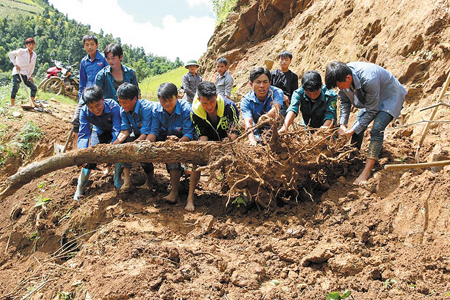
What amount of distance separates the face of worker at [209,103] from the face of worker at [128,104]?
3.23 ft

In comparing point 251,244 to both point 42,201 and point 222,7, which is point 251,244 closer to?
point 42,201

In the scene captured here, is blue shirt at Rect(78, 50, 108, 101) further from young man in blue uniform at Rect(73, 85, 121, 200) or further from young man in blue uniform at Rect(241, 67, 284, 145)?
young man in blue uniform at Rect(241, 67, 284, 145)

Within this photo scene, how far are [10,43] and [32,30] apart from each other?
433 cm

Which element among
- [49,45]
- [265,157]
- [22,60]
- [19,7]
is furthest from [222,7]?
[19,7]

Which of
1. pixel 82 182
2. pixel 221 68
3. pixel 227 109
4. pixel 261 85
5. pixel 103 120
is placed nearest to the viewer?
pixel 261 85

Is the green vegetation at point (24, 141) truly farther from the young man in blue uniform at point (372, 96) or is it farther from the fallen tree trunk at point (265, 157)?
the young man in blue uniform at point (372, 96)

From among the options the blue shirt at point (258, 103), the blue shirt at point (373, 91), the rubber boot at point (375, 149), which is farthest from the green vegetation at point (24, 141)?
the rubber boot at point (375, 149)

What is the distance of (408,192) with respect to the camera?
3.01 m

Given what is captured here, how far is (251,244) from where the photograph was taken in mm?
3104

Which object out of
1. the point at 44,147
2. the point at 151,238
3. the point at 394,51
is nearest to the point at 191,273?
the point at 151,238

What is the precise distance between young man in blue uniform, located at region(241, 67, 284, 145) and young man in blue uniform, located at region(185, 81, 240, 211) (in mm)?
154

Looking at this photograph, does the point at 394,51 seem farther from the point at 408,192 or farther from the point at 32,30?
the point at 32,30

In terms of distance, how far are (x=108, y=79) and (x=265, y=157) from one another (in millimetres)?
2786

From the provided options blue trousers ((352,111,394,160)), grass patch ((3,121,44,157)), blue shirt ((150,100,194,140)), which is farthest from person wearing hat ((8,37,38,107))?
blue trousers ((352,111,394,160))
